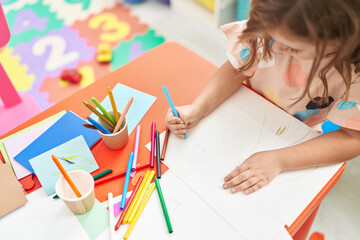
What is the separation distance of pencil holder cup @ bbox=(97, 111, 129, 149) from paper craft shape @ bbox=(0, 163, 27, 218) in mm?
185

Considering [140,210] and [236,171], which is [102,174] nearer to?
[140,210]

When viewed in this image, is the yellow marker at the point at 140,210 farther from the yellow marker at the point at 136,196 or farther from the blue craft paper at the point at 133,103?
the blue craft paper at the point at 133,103

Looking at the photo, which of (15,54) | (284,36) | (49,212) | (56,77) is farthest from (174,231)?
(15,54)

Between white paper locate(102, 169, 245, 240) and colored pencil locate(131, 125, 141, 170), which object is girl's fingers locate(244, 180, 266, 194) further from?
colored pencil locate(131, 125, 141, 170)

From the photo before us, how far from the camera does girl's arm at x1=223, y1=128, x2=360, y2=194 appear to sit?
1.91 ft

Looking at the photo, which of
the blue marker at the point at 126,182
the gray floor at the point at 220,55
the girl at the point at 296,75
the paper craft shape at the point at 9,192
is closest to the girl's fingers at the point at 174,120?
the girl at the point at 296,75

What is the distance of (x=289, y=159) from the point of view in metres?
0.60

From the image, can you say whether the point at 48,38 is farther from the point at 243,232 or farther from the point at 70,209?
the point at 243,232

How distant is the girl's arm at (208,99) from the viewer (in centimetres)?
65

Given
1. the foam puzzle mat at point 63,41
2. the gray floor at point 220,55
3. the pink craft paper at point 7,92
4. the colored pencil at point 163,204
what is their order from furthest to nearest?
the foam puzzle mat at point 63,41 → the gray floor at point 220,55 → the pink craft paper at point 7,92 → the colored pencil at point 163,204

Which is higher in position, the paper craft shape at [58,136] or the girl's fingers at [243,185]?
the paper craft shape at [58,136]

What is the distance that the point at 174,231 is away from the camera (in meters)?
0.53

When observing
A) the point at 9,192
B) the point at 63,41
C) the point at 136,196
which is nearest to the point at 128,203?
the point at 136,196

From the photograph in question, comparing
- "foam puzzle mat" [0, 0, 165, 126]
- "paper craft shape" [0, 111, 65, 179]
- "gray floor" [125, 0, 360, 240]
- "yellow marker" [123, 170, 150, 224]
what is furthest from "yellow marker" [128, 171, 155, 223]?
"foam puzzle mat" [0, 0, 165, 126]
